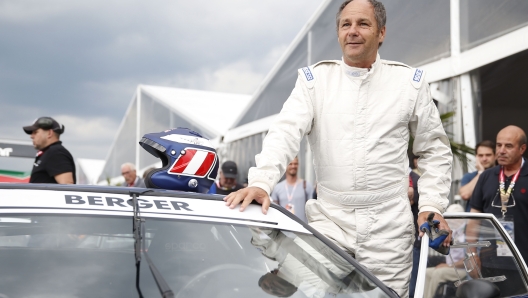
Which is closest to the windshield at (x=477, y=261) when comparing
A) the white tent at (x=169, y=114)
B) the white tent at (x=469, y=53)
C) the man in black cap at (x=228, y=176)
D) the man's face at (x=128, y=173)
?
the white tent at (x=469, y=53)

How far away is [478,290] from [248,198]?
0.75 metres

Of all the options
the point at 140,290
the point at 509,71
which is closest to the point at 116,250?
the point at 140,290

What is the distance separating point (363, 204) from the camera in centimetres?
247

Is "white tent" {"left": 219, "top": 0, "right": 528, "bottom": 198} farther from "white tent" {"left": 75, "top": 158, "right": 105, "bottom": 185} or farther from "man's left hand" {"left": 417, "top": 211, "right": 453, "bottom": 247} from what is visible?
"white tent" {"left": 75, "top": 158, "right": 105, "bottom": 185}

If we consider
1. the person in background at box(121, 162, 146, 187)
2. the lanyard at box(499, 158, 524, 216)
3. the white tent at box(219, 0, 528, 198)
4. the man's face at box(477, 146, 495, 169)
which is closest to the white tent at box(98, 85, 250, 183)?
the person in background at box(121, 162, 146, 187)

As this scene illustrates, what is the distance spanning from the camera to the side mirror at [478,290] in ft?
6.31

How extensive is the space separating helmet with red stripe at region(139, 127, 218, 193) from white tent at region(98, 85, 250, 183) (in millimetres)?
10902

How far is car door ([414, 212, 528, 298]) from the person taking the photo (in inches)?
102

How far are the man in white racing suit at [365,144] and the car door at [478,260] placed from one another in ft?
0.51

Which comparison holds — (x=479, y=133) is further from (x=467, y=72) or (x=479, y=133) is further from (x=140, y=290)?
(x=140, y=290)

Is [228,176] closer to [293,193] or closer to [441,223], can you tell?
[293,193]

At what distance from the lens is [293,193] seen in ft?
24.0

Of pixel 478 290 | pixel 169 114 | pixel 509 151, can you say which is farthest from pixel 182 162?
→ pixel 169 114

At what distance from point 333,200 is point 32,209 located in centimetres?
113
